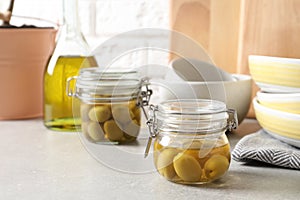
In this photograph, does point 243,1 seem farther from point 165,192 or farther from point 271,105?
point 165,192

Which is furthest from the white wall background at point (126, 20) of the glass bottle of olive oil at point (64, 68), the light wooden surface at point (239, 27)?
the glass bottle of olive oil at point (64, 68)

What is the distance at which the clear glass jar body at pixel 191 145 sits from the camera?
615 mm

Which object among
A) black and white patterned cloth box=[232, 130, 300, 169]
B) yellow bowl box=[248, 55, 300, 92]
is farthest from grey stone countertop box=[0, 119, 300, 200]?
yellow bowl box=[248, 55, 300, 92]

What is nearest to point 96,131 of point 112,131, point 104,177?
point 112,131

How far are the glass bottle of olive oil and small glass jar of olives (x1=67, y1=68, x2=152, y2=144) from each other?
10 cm

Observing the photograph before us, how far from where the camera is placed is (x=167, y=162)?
626mm

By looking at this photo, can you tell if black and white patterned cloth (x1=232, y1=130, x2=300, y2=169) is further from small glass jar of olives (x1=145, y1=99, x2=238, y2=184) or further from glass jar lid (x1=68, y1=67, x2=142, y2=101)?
glass jar lid (x1=68, y1=67, x2=142, y2=101)

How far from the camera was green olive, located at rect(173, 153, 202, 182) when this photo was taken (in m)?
0.61

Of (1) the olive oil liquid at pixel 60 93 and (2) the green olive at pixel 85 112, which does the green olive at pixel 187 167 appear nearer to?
(2) the green olive at pixel 85 112

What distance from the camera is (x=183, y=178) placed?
621 mm

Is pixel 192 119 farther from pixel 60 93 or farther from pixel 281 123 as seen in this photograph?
pixel 60 93

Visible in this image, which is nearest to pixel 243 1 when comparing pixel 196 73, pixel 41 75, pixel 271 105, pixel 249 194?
pixel 196 73

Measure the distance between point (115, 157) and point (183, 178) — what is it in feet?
0.49

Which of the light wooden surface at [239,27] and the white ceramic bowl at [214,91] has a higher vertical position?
the light wooden surface at [239,27]
